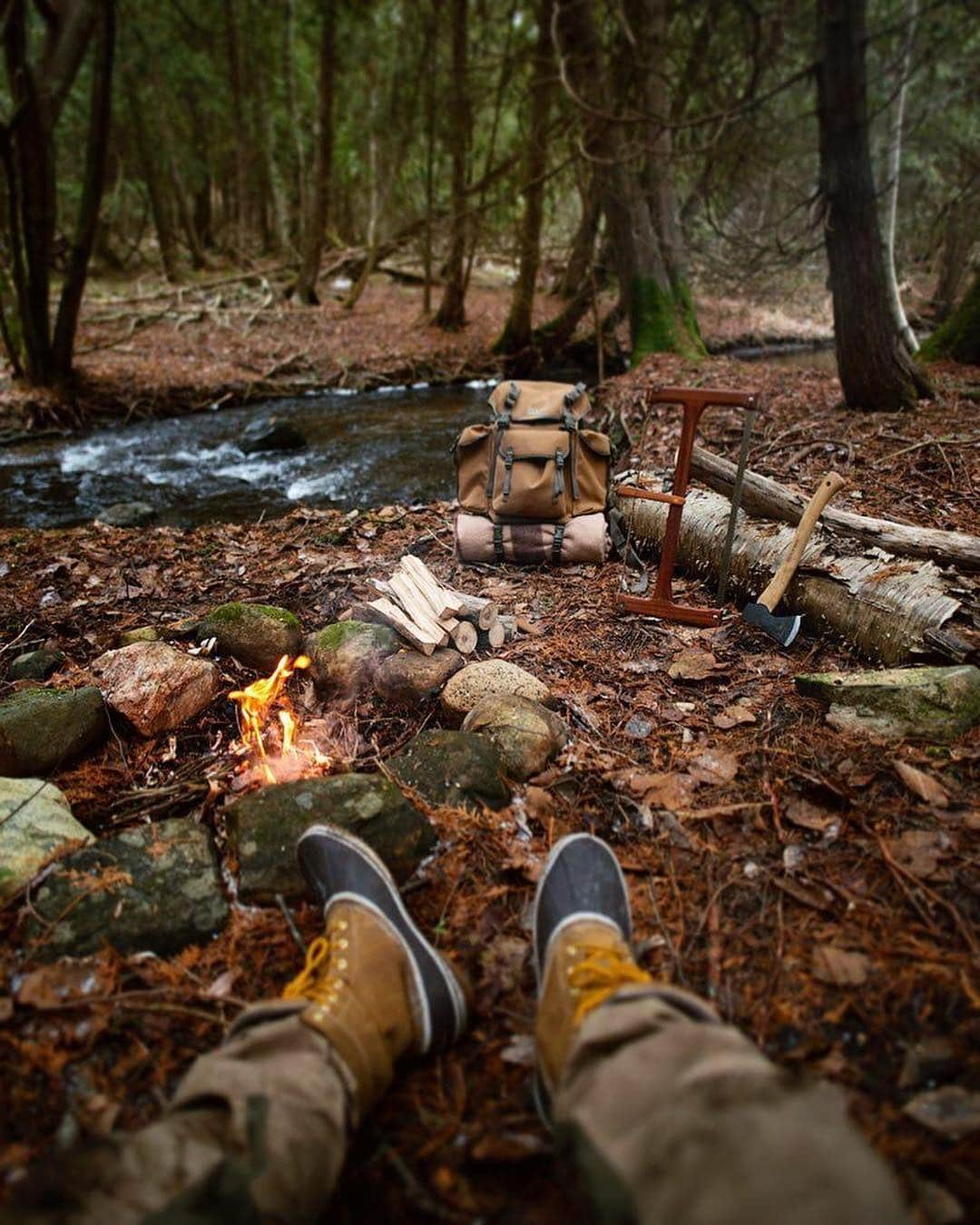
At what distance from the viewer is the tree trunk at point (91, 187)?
29.5 feet

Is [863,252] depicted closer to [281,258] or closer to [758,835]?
[758,835]

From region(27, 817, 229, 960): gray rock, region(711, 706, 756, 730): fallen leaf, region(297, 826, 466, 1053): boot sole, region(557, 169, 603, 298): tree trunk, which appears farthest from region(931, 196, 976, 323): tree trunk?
region(27, 817, 229, 960): gray rock

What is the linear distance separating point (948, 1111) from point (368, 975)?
1.45 metres

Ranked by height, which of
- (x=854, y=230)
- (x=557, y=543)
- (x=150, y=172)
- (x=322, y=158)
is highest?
(x=150, y=172)

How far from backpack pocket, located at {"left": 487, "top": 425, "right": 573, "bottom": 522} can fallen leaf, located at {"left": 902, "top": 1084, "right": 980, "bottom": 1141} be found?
3.68m

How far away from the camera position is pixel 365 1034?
1687 mm

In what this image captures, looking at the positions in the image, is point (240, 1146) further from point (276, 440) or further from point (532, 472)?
point (276, 440)

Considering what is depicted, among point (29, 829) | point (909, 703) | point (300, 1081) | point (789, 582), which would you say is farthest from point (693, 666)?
point (29, 829)

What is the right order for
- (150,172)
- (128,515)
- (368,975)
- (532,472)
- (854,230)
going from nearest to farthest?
(368,975)
(532,472)
(854,230)
(128,515)
(150,172)

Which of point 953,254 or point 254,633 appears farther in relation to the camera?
point 953,254

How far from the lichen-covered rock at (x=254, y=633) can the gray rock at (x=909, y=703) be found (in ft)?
9.03

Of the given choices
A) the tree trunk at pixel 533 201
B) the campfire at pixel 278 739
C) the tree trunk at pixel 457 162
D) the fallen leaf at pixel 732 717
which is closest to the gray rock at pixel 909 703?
the fallen leaf at pixel 732 717

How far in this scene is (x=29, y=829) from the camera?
2.39m

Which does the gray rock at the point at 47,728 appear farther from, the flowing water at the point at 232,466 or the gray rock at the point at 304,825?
the flowing water at the point at 232,466
